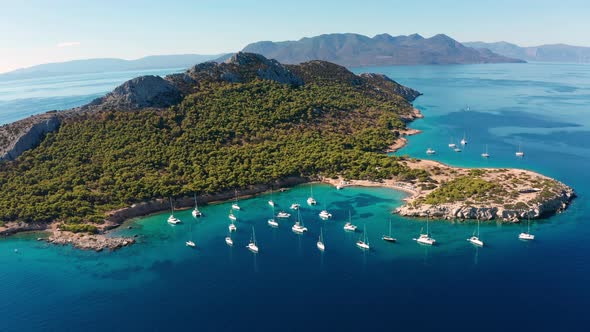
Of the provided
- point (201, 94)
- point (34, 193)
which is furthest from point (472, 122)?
point (34, 193)

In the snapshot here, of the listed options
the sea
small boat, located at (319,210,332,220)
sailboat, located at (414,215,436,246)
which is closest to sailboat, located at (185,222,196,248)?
the sea

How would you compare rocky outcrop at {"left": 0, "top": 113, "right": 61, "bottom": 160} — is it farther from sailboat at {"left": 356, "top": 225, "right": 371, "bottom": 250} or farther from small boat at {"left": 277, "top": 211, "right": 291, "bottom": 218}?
sailboat at {"left": 356, "top": 225, "right": 371, "bottom": 250}

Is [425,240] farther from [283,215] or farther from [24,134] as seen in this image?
[24,134]

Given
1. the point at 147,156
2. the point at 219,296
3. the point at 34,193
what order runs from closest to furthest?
the point at 219,296, the point at 34,193, the point at 147,156

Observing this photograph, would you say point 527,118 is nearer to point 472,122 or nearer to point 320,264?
point 472,122

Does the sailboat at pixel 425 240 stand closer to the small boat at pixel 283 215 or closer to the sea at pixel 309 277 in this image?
the sea at pixel 309 277

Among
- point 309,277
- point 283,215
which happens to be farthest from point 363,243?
point 283,215
